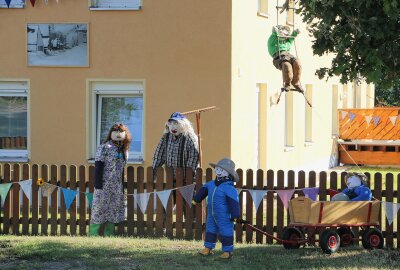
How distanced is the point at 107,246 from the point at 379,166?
17003mm

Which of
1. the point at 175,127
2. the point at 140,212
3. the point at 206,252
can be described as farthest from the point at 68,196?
the point at 206,252

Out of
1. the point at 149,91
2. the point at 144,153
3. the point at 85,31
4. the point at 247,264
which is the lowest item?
the point at 247,264

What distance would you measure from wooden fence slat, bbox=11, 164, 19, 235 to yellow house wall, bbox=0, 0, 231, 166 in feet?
11.8

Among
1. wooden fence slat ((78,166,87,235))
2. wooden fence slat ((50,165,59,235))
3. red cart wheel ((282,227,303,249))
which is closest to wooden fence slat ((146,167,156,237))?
wooden fence slat ((78,166,87,235))

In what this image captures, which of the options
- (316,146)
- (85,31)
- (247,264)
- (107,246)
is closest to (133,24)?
(85,31)

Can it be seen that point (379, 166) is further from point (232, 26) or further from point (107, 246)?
point (107, 246)

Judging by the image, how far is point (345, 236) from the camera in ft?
36.7

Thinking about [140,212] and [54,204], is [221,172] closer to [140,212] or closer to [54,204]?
[140,212]

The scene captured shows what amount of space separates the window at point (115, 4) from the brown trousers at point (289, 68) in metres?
3.72

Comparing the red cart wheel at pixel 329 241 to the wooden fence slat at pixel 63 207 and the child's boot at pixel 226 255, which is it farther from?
the wooden fence slat at pixel 63 207

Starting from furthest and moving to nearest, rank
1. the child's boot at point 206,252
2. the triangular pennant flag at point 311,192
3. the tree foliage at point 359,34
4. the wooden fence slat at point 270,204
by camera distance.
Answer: the wooden fence slat at point 270,204
the triangular pennant flag at point 311,192
the child's boot at point 206,252
the tree foliage at point 359,34

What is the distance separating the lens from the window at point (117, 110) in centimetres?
1683

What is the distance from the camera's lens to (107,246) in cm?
1109

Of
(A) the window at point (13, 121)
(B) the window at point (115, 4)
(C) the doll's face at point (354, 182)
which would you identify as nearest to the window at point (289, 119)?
(B) the window at point (115, 4)
